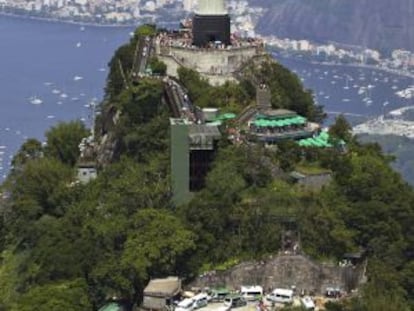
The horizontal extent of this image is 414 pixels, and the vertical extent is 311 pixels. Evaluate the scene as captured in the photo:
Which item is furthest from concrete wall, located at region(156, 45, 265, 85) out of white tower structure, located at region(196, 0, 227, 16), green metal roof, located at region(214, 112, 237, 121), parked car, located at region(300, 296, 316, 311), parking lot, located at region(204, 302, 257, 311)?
parking lot, located at region(204, 302, 257, 311)

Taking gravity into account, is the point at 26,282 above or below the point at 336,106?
above

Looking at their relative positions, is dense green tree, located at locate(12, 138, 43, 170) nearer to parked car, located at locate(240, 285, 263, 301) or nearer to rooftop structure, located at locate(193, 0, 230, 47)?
rooftop structure, located at locate(193, 0, 230, 47)

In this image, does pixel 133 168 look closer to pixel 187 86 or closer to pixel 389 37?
pixel 187 86

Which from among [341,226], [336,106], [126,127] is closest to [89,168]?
[126,127]

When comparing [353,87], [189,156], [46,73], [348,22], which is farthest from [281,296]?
[348,22]

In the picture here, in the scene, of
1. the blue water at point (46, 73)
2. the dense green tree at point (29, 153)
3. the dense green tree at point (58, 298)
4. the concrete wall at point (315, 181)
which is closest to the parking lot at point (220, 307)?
the dense green tree at point (58, 298)

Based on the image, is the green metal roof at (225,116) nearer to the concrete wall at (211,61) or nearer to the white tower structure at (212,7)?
the concrete wall at (211,61)

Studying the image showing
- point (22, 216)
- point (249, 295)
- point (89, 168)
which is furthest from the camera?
point (89, 168)
